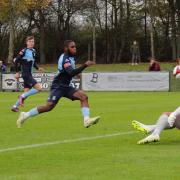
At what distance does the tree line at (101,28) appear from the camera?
233ft

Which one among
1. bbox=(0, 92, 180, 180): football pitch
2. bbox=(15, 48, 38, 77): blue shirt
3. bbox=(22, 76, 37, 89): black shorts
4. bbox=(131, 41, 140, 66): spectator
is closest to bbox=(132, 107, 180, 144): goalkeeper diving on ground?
bbox=(0, 92, 180, 180): football pitch

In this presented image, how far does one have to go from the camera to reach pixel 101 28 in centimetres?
7506

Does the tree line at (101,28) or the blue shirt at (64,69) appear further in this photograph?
the tree line at (101,28)

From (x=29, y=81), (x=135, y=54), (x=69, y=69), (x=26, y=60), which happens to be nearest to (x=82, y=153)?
(x=69, y=69)

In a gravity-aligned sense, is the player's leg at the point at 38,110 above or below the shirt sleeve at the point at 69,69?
below

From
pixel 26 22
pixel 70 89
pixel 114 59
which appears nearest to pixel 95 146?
pixel 70 89

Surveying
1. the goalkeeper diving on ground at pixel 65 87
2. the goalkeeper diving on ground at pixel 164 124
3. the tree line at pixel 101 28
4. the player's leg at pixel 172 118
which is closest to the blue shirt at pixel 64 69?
the goalkeeper diving on ground at pixel 65 87

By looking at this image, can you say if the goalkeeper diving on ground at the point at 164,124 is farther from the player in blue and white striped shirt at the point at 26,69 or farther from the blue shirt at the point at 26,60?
the blue shirt at the point at 26,60

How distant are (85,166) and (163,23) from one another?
219ft

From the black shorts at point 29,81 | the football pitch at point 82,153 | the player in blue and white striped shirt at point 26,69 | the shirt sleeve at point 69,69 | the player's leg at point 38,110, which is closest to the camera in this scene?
the football pitch at point 82,153

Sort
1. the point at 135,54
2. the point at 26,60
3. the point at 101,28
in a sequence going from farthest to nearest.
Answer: the point at 101,28
the point at 135,54
the point at 26,60

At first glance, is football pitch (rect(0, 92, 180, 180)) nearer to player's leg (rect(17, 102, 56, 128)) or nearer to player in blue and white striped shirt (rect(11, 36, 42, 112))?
player's leg (rect(17, 102, 56, 128))

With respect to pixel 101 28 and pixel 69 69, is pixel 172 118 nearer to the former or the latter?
pixel 69 69

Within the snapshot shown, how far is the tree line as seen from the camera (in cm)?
7112
